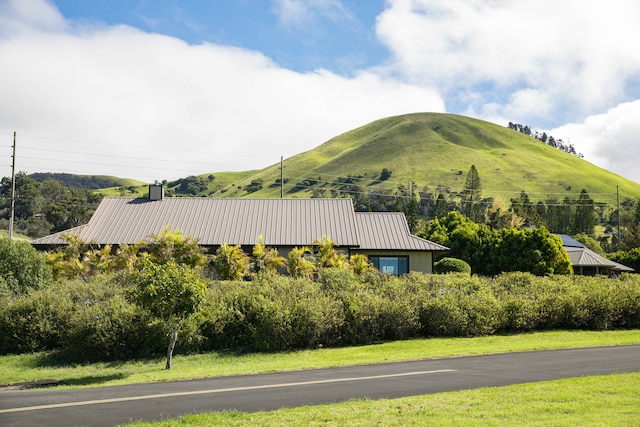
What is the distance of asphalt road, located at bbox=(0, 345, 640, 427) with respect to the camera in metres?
10.2

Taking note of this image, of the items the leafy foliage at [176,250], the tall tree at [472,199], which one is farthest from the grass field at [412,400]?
the tall tree at [472,199]

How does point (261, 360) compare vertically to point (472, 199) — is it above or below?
below

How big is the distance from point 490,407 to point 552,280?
18.4m

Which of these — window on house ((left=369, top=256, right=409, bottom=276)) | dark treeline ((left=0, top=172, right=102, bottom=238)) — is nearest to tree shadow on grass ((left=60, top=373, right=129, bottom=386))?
window on house ((left=369, top=256, right=409, bottom=276))

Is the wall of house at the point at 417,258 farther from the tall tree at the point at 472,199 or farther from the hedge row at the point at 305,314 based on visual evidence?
the tall tree at the point at 472,199

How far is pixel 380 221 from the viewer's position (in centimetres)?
4003

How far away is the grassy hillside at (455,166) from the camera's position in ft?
476

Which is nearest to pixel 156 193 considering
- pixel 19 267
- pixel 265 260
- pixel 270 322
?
pixel 265 260

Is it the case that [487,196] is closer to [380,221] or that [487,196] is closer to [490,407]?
[380,221]

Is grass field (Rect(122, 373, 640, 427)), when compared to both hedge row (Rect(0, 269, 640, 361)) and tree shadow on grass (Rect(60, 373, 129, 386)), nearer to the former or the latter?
tree shadow on grass (Rect(60, 373, 129, 386))

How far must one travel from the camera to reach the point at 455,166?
15625 cm

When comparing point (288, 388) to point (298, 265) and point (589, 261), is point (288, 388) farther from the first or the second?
point (589, 261)

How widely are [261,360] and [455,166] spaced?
144 m

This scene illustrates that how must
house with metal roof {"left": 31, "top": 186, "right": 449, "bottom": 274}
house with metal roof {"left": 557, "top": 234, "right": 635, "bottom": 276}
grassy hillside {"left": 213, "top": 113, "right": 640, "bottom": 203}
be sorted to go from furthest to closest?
grassy hillside {"left": 213, "top": 113, "right": 640, "bottom": 203} < house with metal roof {"left": 557, "top": 234, "right": 635, "bottom": 276} < house with metal roof {"left": 31, "top": 186, "right": 449, "bottom": 274}
